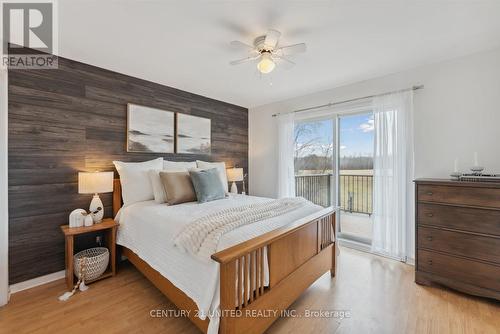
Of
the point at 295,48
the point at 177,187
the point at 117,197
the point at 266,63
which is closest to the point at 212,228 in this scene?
the point at 177,187

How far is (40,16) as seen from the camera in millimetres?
1751

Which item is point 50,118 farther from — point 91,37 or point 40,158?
point 91,37

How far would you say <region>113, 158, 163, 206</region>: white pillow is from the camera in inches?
102

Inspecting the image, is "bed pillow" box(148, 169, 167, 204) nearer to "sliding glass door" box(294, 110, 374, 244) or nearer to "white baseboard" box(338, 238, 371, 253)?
"sliding glass door" box(294, 110, 374, 244)

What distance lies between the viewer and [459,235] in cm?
204

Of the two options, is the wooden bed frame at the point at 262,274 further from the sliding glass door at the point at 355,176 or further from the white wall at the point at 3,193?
the sliding glass door at the point at 355,176

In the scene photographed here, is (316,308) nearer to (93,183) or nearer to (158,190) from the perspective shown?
(158,190)

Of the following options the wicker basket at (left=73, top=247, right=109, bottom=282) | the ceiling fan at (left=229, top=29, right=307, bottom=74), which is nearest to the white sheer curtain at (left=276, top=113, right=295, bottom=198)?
the ceiling fan at (left=229, top=29, right=307, bottom=74)

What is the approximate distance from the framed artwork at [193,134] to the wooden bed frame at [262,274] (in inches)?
69.5

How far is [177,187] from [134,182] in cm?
55

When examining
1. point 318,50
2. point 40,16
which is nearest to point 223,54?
point 318,50

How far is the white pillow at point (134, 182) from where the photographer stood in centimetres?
258

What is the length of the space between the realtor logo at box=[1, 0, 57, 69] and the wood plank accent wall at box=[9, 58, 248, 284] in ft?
0.34

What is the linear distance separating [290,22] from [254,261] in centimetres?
187
